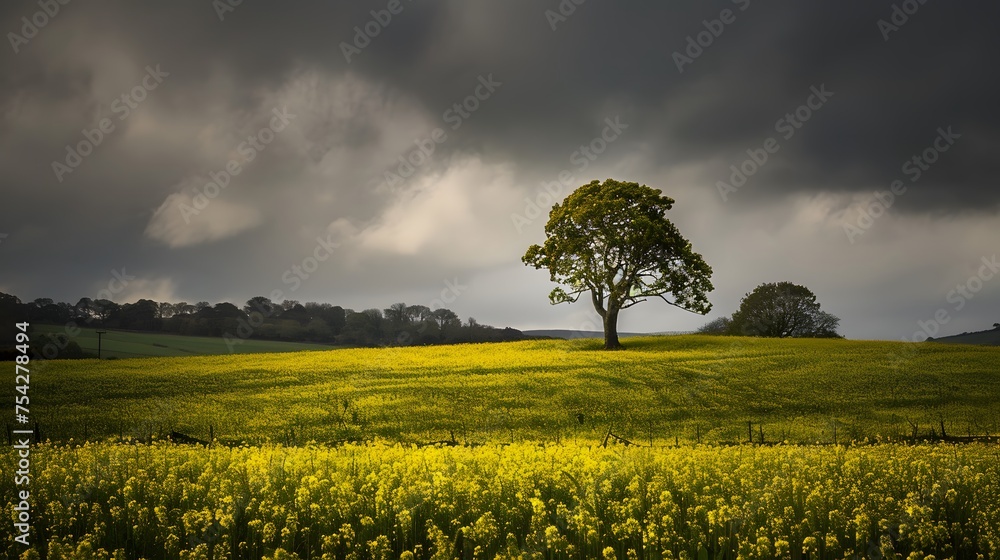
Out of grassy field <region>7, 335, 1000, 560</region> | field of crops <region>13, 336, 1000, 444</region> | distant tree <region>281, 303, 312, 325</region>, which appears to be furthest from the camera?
distant tree <region>281, 303, 312, 325</region>

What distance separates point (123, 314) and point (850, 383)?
7347 cm

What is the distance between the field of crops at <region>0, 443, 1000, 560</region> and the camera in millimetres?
7020

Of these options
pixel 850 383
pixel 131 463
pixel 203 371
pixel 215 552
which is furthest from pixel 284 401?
pixel 850 383

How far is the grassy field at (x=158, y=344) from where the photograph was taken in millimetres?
53625

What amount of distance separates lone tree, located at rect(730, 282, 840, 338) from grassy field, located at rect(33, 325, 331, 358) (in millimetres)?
52367

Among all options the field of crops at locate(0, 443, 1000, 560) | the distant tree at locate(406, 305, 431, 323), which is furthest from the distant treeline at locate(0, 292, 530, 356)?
the field of crops at locate(0, 443, 1000, 560)

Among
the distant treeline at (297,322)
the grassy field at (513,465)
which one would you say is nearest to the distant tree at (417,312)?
the distant treeline at (297,322)

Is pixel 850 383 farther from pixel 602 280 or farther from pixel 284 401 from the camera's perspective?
pixel 284 401

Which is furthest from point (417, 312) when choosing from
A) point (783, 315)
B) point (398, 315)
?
point (783, 315)

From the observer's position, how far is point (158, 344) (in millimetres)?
62844

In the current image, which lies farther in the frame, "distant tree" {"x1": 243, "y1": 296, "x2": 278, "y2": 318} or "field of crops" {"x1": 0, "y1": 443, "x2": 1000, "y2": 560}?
"distant tree" {"x1": 243, "y1": 296, "x2": 278, "y2": 318}

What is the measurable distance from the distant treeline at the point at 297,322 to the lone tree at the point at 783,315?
2781cm

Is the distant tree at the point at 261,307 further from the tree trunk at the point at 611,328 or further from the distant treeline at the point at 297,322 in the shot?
the tree trunk at the point at 611,328

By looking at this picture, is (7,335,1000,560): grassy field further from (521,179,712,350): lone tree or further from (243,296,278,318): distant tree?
(243,296,278,318): distant tree
